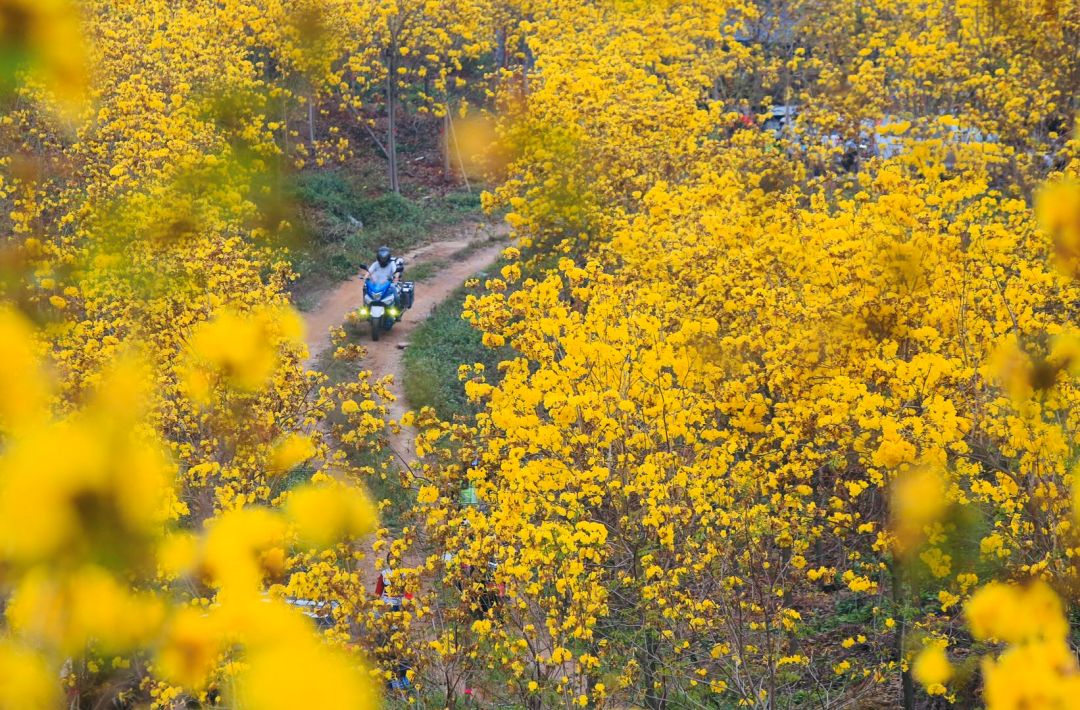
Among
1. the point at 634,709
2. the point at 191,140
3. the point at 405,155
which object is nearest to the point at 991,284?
the point at 634,709

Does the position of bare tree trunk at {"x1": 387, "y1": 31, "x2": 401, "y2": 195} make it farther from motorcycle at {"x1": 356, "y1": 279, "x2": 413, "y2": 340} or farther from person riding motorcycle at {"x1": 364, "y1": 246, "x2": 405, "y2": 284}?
person riding motorcycle at {"x1": 364, "y1": 246, "x2": 405, "y2": 284}

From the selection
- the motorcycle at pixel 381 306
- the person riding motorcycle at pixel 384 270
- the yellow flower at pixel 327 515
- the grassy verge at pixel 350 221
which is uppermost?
the yellow flower at pixel 327 515

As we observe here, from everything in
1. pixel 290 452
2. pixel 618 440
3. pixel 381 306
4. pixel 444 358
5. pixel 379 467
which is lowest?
pixel 444 358

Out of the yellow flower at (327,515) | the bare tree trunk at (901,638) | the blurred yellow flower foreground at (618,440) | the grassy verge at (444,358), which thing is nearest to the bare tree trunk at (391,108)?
the grassy verge at (444,358)

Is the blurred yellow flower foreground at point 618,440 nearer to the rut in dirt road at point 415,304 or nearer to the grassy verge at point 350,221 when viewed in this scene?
the rut in dirt road at point 415,304

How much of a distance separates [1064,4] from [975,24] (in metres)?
3.05

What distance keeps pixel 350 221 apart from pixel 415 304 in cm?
612

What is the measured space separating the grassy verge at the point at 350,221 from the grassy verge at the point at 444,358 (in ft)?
9.76

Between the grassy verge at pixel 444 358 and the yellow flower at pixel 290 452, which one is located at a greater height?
the yellow flower at pixel 290 452

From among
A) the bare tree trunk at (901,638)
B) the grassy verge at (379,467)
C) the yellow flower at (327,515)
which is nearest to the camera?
the yellow flower at (327,515)

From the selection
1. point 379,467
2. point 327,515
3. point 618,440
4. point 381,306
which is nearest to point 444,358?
point 381,306

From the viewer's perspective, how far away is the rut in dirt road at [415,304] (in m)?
19.7

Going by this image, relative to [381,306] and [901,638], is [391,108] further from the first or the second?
[901,638]

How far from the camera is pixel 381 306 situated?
2103 centimetres
